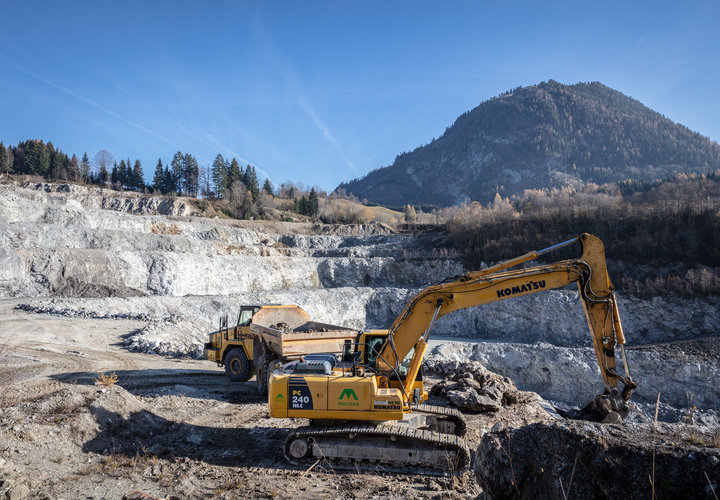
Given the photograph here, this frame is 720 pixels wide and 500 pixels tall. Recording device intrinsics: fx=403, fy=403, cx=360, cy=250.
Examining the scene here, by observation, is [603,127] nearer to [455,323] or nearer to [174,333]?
[455,323]

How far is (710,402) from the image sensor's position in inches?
619

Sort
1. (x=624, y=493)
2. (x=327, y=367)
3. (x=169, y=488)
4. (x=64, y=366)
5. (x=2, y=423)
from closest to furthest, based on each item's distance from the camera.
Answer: (x=624, y=493), (x=169, y=488), (x=2, y=423), (x=327, y=367), (x=64, y=366)

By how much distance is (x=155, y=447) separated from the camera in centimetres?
671

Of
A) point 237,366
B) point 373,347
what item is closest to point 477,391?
point 373,347

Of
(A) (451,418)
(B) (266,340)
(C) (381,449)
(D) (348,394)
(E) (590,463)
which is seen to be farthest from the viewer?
(B) (266,340)

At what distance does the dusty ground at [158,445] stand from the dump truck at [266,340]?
0.78 metres

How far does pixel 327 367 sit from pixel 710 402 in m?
17.3

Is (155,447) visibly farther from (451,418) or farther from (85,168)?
(85,168)

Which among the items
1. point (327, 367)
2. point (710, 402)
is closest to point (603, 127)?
point (710, 402)

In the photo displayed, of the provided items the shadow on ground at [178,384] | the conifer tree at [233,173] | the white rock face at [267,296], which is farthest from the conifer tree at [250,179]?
the shadow on ground at [178,384]

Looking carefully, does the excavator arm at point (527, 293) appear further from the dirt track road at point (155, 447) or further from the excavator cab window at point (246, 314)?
the excavator cab window at point (246, 314)

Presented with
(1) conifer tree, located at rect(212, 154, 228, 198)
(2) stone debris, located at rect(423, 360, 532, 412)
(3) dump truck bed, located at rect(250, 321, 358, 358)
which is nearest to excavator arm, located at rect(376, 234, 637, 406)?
(3) dump truck bed, located at rect(250, 321, 358, 358)

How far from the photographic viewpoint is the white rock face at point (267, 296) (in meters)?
17.0

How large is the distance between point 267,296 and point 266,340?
17764 mm
